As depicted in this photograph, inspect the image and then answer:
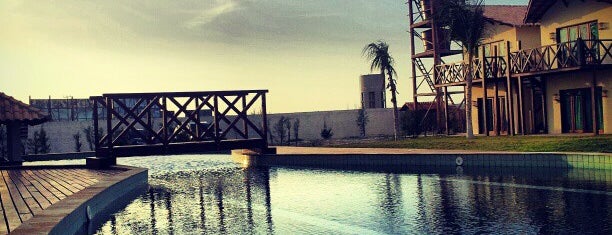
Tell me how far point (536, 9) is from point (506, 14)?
4.15m

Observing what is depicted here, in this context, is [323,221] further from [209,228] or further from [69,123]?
[69,123]

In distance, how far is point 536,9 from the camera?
89.4 feet

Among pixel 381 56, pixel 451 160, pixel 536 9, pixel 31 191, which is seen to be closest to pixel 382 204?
pixel 31 191

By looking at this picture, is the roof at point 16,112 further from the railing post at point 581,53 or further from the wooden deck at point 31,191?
the railing post at point 581,53

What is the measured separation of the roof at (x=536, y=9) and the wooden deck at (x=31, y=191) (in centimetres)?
2068

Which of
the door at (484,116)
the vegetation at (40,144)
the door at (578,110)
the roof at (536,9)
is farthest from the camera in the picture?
the vegetation at (40,144)

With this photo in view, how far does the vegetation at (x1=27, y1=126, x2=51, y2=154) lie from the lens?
35188 millimetres

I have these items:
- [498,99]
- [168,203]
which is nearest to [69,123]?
[498,99]

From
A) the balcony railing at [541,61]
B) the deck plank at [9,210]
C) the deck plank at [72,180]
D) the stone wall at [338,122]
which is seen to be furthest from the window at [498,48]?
the deck plank at [9,210]

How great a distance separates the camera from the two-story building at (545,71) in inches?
953

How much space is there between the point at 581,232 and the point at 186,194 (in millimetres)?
8677

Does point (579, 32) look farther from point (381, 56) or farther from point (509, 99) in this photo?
point (381, 56)

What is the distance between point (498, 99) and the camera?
2944cm

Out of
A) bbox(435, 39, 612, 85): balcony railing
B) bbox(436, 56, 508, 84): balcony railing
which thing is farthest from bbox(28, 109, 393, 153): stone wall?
bbox(435, 39, 612, 85): balcony railing
